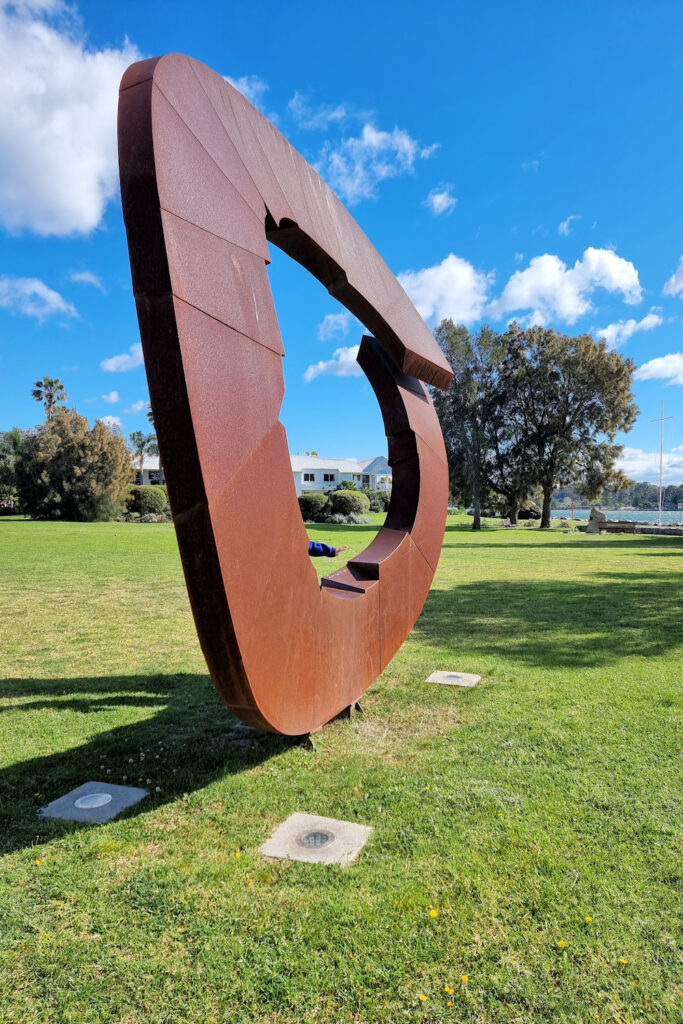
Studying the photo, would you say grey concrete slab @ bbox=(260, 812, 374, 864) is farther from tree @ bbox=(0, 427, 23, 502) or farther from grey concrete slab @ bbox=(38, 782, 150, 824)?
tree @ bbox=(0, 427, 23, 502)

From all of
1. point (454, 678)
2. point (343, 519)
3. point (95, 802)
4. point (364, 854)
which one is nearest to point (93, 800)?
point (95, 802)

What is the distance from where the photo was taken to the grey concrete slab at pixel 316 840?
345 centimetres

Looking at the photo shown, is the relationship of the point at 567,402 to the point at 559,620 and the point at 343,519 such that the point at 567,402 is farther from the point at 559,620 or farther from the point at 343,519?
the point at 559,620

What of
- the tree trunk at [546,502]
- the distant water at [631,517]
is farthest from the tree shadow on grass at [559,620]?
the distant water at [631,517]

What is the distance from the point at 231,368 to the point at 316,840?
2622 millimetres

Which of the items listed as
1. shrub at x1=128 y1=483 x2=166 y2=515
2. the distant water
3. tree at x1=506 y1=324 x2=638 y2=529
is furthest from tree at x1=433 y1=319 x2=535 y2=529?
shrub at x1=128 y1=483 x2=166 y2=515

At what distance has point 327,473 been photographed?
81250 mm

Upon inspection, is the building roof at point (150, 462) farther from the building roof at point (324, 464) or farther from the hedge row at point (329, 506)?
the hedge row at point (329, 506)

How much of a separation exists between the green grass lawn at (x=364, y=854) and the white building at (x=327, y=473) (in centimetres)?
6821

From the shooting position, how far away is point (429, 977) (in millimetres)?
2562

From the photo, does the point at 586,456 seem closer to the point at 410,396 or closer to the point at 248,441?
the point at 410,396

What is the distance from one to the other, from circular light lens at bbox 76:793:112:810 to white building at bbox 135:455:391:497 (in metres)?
69.0

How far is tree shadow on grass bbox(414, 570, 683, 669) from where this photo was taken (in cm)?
827

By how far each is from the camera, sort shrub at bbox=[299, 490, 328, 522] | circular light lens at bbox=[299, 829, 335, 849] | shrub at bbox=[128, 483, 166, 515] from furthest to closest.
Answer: shrub at bbox=[128, 483, 166, 515]
shrub at bbox=[299, 490, 328, 522]
circular light lens at bbox=[299, 829, 335, 849]
